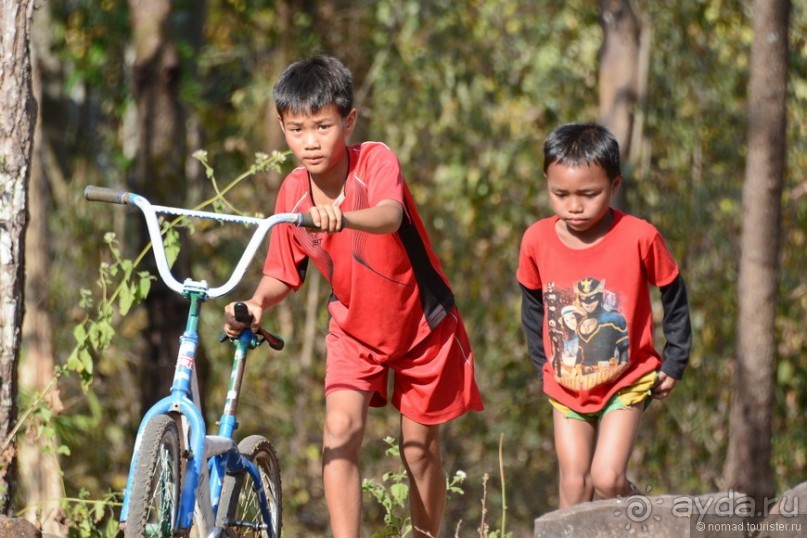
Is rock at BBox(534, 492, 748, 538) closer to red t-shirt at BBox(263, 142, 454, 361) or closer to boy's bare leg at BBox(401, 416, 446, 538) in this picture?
boy's bare leg at BBox(401, 416, 446, 538)

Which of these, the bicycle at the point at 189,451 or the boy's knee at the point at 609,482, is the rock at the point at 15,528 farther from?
the boy's knee at the point at 609,482

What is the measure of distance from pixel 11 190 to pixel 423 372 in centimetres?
161

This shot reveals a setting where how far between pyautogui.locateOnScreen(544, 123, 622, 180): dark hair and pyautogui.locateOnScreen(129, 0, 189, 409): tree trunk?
12.0ft

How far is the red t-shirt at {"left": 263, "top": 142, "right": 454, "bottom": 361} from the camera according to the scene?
4273 millimetres

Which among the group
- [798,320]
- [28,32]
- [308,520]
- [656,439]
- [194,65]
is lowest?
[308,520]

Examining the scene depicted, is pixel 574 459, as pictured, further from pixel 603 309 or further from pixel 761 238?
pixel 761 238

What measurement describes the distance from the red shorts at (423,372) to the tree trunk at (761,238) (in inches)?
123

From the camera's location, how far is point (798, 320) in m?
10.7

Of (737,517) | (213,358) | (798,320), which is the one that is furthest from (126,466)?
(737,517)

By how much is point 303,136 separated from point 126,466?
865 cm

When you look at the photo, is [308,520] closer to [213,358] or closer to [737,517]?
[213,358]

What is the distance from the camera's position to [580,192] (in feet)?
14.2

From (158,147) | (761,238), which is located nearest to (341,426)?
(761,238)

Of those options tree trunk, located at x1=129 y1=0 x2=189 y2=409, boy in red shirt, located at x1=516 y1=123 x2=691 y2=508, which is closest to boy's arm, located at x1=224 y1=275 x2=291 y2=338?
boy in red shirt, located at x1=516 y1=123 x2=691 y2=508
